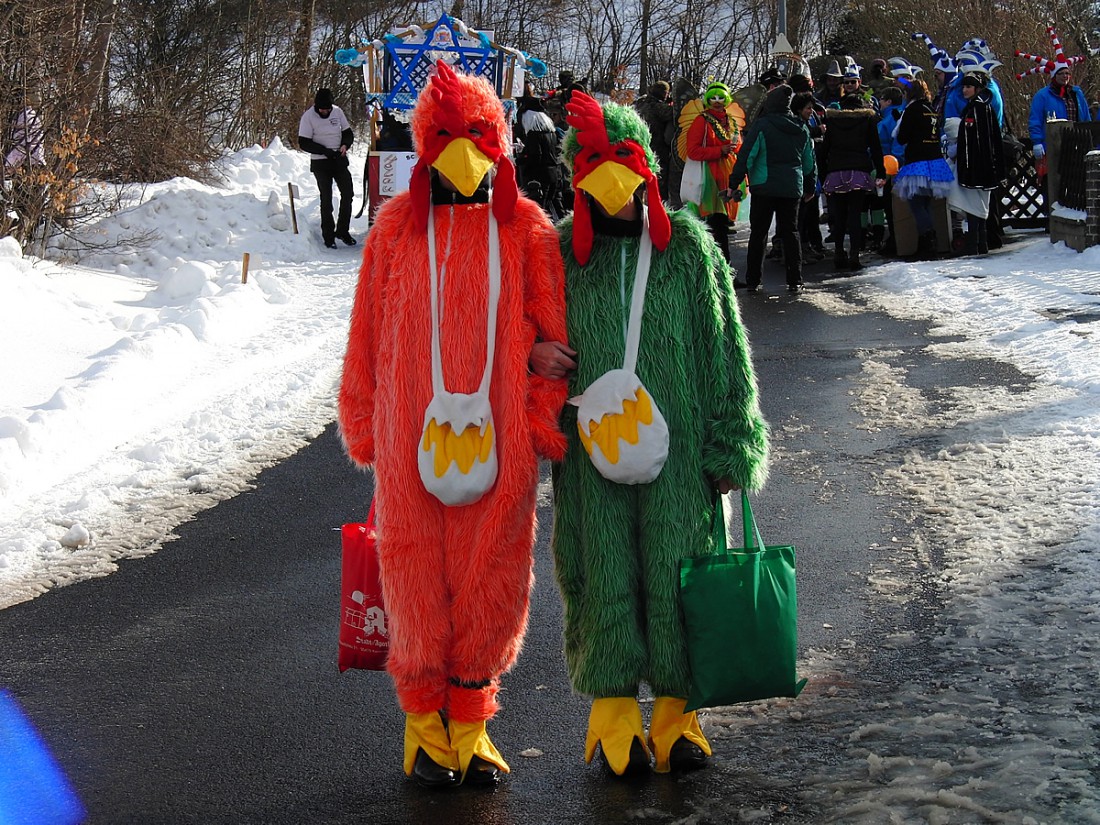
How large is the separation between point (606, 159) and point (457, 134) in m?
0.41

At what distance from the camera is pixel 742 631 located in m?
3.41

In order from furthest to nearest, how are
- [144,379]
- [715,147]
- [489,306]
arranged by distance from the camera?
[715,147]
[144,379]
[489,306]

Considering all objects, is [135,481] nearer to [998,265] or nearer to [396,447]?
[396,447]

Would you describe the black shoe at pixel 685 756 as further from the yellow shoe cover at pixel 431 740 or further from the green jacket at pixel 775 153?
the green jacket at pixel 775 153

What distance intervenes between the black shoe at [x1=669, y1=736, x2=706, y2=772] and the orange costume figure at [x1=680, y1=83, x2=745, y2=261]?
32.8 ft

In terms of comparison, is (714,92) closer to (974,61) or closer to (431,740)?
(974,61)

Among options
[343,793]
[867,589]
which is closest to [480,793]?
[343,793]

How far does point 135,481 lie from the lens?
679 cm

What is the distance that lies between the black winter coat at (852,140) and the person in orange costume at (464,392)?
10.6m

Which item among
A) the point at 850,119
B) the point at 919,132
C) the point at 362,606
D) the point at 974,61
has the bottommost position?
the point at 362,606

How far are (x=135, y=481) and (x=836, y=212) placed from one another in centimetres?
968

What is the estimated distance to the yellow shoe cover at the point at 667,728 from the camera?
3.60 meters

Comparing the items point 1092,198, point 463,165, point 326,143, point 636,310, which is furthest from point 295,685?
point 326,143

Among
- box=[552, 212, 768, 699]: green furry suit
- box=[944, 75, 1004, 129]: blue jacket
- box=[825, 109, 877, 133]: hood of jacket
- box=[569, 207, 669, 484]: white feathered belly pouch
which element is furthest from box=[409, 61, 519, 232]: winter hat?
box=[944, 75, 1004, 129]: blue jacket
